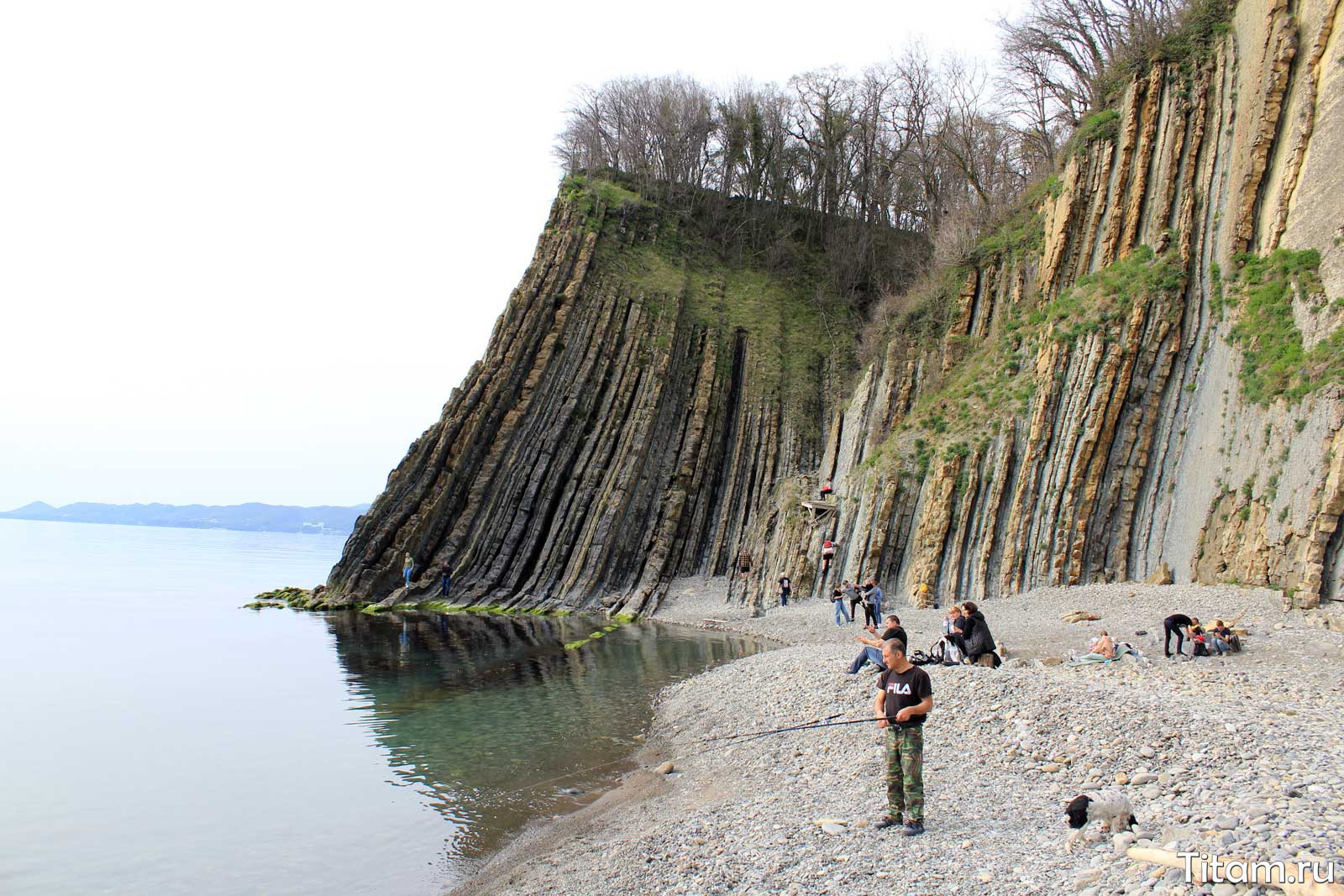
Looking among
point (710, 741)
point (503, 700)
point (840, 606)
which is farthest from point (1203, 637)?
point (503, 700)

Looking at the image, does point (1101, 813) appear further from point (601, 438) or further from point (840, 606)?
point (601, 438)

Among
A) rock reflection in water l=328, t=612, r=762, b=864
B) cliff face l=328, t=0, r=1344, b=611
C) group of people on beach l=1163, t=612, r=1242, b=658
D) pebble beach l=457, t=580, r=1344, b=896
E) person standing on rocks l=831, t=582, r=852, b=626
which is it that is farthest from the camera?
person standing on rocks l=831, t=582, r=852, b=626

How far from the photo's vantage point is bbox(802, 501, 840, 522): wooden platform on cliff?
3344 cm

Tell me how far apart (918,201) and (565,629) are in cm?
3444

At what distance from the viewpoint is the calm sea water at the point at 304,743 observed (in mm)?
10492

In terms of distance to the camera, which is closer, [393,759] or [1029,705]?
[1029,705]

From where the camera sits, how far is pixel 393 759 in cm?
1437

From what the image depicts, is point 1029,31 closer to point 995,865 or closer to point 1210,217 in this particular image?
point 1210,217

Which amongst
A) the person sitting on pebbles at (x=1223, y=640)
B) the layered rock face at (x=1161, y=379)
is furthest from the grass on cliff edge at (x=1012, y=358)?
the person sitting on pebbles at (x=1223, y=640)

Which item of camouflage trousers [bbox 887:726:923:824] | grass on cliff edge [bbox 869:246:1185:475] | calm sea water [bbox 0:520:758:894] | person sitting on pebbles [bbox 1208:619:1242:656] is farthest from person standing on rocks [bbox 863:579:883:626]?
camouflage trousers [bbox 887:726:923:824]

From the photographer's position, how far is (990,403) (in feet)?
92.7

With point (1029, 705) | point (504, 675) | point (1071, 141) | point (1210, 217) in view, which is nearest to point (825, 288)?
point (1071, 141)

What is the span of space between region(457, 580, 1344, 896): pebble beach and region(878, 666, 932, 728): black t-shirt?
121 centimetres

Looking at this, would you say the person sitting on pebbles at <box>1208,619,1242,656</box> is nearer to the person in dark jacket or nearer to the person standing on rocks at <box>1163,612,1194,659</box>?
the person standing on rocks at <box>1163,612,1194,659</box>
